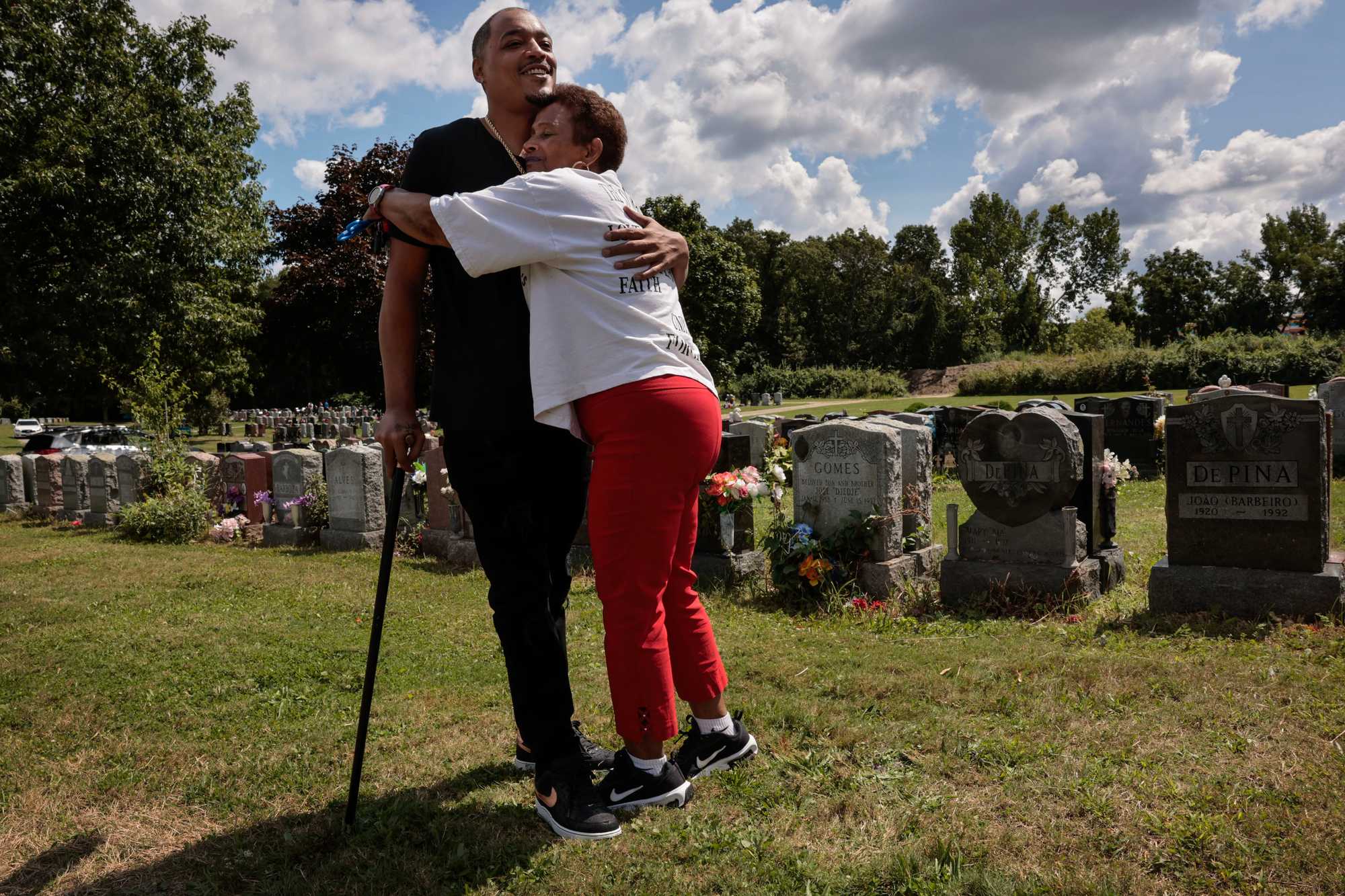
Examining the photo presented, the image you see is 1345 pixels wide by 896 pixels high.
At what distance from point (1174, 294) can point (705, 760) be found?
59345 mm

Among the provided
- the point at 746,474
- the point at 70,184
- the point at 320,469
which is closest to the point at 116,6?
the point at 70,184

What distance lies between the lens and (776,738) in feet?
10.0

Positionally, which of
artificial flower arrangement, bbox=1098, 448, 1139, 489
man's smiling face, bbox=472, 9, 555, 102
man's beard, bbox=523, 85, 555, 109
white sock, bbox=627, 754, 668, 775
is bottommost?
white sock, bbox=627, 754, 668, 775

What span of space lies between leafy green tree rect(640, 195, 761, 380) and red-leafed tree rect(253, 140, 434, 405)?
51.8 ft

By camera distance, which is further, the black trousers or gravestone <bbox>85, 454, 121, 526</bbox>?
gravestone <bbox>85, 454, 121, 526</bbox>

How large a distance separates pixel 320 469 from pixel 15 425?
49369mm

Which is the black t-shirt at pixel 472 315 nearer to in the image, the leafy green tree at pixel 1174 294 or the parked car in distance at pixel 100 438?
the parked car in distance at pixel 100 438

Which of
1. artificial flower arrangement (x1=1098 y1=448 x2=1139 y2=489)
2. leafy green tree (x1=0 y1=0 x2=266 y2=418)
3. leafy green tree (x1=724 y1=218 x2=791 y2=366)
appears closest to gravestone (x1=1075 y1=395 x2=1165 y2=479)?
artificial flower arrangement (x1=1098 y1=448 x2=1139 y2=489)

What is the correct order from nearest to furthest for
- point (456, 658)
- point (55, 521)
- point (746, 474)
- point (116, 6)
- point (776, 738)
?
point (776, 738) → point (456, 658) → point (746, 474) → point (55, 521) → point (116, 6)

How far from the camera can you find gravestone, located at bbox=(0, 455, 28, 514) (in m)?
13.6

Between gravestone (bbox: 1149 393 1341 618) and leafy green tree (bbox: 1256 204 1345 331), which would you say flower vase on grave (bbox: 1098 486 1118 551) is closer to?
gravestone (bbox: 1149 393 1341 618)

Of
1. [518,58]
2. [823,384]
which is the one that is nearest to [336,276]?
[518,58]

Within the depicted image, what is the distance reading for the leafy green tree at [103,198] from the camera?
17.3 m

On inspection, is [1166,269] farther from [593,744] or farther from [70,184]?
[593,744]
